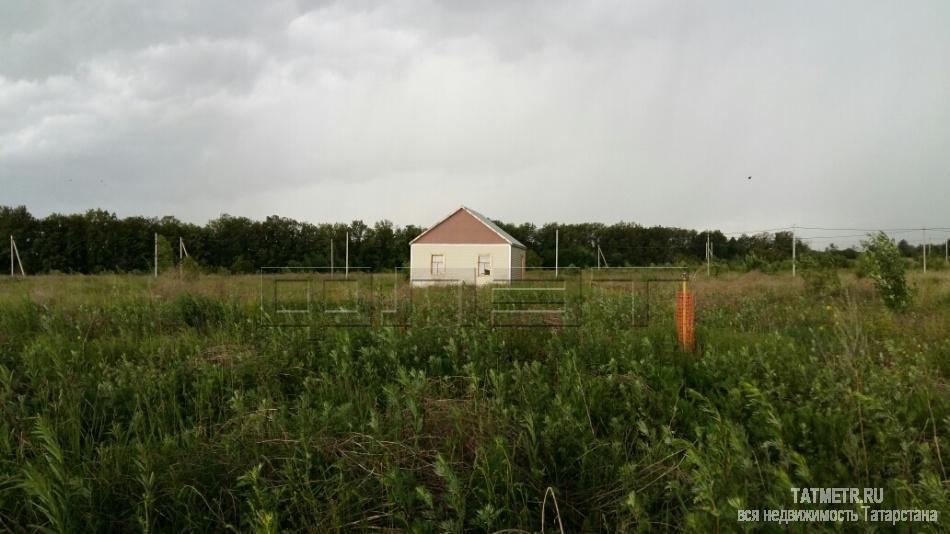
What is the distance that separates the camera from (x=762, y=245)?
43.4 m

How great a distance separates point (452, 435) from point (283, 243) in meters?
45.5

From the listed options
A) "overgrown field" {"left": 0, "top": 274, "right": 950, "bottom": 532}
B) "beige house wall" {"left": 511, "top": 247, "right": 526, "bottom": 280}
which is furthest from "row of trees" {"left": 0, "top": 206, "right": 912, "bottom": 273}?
"overgrown field" {"left": 0, "top": 274, "right": 950, "bottom": 532}

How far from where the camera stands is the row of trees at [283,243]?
122 ft

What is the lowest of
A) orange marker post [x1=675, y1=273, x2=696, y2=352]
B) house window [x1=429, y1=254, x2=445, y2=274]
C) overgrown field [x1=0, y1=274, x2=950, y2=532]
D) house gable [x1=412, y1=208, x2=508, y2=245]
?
overgrown field [x1=0, y1=274, x2=950, y2=532]

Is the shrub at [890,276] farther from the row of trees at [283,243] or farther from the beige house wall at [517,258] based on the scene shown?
the row of trees at [283,243]

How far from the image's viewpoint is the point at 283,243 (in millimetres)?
44562

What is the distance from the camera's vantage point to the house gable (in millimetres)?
26000

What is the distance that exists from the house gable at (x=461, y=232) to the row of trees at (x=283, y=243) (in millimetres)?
12172

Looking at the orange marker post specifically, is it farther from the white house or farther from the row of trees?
the row of trees

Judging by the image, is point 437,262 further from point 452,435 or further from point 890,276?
point 452,435

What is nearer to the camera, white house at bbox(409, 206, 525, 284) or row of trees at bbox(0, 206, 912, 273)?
white house at bbox(409, 206, 525, 284)

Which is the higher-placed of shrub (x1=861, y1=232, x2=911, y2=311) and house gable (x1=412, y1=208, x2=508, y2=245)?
house gable (x1=412, y1=208, x2=508, y2=245)

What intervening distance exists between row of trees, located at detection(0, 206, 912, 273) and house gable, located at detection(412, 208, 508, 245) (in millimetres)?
12172

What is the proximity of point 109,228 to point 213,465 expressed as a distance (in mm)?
45711
